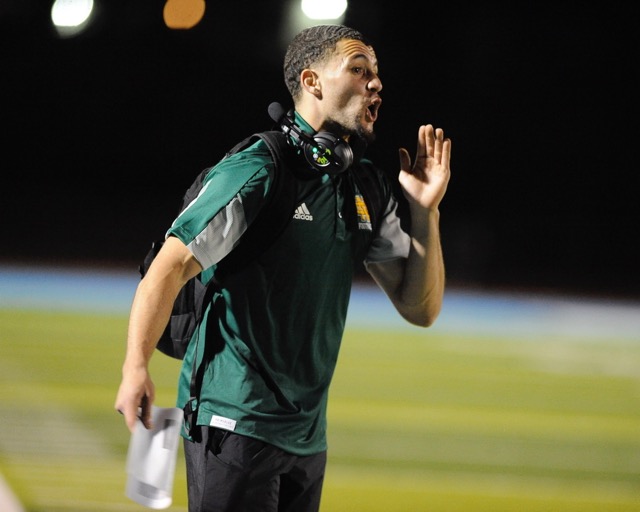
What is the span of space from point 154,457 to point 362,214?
0.88 meters

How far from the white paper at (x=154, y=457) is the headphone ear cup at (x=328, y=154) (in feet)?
2.41

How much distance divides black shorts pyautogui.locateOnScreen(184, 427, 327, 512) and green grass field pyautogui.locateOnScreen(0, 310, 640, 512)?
1.98m

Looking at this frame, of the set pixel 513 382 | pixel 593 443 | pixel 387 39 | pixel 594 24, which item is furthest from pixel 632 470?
pixel 594 24

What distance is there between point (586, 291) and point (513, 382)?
7.45 m

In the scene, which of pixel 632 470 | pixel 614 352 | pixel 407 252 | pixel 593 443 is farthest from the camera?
pixel 614 352

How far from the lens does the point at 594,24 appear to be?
16656mm

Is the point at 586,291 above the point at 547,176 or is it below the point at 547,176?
below

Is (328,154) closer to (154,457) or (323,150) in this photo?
(323,150)

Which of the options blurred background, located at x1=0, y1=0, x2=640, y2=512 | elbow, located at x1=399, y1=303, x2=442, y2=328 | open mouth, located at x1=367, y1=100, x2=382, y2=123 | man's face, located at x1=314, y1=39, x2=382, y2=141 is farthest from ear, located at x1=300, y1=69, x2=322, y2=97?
blurred background, located at x1=0, y1=0, x2=640, y2=512

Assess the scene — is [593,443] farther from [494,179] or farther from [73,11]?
[73,11]

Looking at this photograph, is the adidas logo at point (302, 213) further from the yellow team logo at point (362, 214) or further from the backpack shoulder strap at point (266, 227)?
the yellow team logo at point (362, 214)

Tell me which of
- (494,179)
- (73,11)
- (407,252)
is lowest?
(407,252)

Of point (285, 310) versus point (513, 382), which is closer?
point (285, 310)

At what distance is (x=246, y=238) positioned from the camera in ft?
7.84
